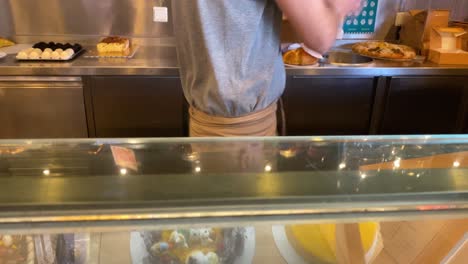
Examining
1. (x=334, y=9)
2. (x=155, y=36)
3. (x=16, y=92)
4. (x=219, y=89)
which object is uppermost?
(x=334, y=9)

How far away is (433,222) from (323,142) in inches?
10.1

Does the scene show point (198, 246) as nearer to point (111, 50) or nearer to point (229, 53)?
point (229, 53)

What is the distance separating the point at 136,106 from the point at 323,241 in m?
1.58

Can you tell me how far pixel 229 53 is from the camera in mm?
1013

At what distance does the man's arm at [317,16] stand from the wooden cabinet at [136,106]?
1280mm

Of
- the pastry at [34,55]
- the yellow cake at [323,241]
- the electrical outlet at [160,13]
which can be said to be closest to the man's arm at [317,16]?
the yellow cake at [323,241]

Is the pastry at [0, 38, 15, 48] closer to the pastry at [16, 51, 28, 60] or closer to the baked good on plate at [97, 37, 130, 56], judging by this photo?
the pastry at [16, 51, 28, 60]

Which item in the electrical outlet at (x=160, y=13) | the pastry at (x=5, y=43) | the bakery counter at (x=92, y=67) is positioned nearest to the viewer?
the bakery counter at (x=92, y=67)

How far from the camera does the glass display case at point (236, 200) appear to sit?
65 centimetres

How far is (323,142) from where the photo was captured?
851 millimetres

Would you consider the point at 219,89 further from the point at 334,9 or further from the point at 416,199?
the point at 416,199

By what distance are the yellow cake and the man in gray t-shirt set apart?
0.38m

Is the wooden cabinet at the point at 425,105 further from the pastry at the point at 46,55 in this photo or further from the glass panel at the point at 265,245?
the pastry at the point at 46,55

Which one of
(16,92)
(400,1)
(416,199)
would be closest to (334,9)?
(416,199)
